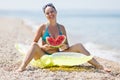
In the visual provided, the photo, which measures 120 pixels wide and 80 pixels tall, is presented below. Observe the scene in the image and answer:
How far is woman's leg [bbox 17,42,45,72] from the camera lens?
991cm

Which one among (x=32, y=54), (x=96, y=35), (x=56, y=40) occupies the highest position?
(x=56, y=40)

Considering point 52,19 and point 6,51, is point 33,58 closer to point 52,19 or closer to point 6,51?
point 52,19

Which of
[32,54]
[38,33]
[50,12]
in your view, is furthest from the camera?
[38,33]

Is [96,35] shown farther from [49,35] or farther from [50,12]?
[50,12]

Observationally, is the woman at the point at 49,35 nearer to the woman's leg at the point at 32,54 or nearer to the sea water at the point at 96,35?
the woman's leg at the point at 32,54

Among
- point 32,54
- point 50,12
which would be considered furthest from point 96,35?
point 32,54

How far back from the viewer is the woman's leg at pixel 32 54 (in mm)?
9914

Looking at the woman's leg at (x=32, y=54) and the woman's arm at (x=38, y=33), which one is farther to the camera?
the woman's arm at (x=38, y=33)

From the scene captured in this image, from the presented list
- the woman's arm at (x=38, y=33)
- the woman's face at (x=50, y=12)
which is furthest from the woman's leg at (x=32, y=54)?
the woman's face at (x=50, y=12)

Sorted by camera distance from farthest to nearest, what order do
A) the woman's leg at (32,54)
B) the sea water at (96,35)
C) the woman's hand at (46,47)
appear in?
the sea water at (96,35) < the woman's hand at (46,47) < the woman's leg at (32,54)

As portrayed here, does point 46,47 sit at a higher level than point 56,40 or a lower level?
lower

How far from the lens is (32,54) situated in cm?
1000

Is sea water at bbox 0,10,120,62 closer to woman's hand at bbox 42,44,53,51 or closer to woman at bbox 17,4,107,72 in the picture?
woman at bbox 17,4,107,72

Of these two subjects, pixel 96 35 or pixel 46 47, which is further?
pixel 96 35
